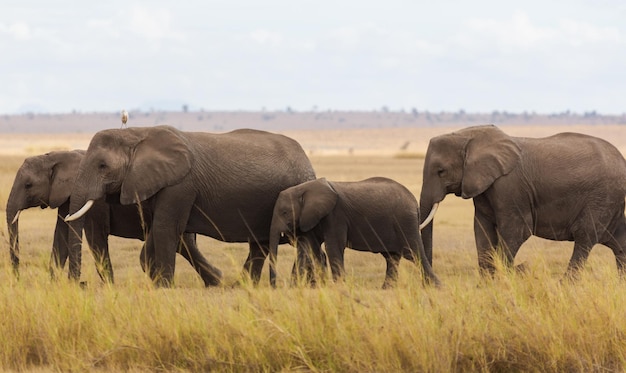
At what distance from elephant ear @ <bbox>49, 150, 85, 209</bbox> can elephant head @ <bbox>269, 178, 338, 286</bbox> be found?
7.69 ft

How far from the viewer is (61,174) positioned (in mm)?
12758

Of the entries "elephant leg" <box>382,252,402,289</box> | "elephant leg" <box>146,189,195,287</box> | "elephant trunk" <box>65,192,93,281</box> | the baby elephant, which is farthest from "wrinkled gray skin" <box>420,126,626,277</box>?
"elephant trunk" <box>65,192,93,281</box>

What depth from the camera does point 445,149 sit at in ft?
39.9

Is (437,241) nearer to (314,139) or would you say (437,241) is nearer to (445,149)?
(445,149)

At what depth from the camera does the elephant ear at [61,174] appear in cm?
1270

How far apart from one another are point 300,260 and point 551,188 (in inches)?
104

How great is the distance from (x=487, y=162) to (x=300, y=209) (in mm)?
1914

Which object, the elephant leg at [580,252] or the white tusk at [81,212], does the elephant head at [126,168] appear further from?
the elephant leg at [580,252]

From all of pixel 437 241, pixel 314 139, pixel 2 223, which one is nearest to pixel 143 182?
pixel 437 241

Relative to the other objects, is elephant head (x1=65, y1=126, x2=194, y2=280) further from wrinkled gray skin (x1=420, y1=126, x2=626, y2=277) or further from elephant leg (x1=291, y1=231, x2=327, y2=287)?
wrinkled gray skin (x1=420, y1=126, x2=626, y2=277)

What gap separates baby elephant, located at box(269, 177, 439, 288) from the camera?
11.9 meters

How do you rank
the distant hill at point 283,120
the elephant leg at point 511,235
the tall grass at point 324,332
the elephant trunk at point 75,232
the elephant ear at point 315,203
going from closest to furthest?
the tall grass at point 324,332
the elephant trunk at point 75,232
the elephant leg at point 511,235
the elephant ear at point 315,203
the distant hill at point 283,120

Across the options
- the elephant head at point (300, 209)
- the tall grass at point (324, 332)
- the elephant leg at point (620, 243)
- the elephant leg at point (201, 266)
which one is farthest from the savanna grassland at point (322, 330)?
the elephant leg at point (620, 243)

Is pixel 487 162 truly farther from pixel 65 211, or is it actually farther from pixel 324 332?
pixel 65 211
